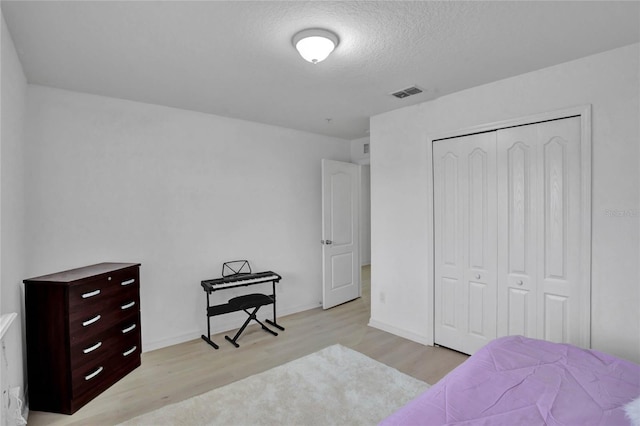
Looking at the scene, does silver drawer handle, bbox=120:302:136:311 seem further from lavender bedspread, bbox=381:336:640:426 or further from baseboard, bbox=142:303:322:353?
lavender bedspread, bbox=381:336:640:426

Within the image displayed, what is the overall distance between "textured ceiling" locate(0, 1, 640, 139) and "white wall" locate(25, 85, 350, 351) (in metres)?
0.43

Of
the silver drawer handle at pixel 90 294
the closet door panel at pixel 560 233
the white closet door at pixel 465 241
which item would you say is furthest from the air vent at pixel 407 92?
the silver drawer handle at pixel 90 294

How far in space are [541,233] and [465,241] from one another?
2.19 feet

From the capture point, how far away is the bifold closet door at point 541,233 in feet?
8.69

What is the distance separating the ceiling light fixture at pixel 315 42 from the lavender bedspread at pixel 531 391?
2031 mm

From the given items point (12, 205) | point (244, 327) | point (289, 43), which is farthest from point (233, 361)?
point (289, 43)

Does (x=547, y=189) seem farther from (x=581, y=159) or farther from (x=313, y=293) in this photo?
(x=313, y=293)

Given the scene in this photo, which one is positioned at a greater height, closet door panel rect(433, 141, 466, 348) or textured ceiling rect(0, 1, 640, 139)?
textured ceiling rect(0, 1, 640, 139)

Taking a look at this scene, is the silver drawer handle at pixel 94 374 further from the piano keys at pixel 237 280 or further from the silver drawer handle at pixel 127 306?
the piano keys at pixel 237 280

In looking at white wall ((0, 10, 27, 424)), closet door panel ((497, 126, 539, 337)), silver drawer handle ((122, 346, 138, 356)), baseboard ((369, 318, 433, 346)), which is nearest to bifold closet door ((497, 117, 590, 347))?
closet door panel ((497, 126, 539, 337))

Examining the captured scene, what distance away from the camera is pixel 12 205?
2301mm

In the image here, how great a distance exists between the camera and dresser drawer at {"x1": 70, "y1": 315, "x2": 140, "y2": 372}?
2539 millimetres

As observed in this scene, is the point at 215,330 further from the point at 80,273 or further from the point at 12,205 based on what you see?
the point at 12,205

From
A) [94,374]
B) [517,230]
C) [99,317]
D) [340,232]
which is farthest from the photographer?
[340,232]
